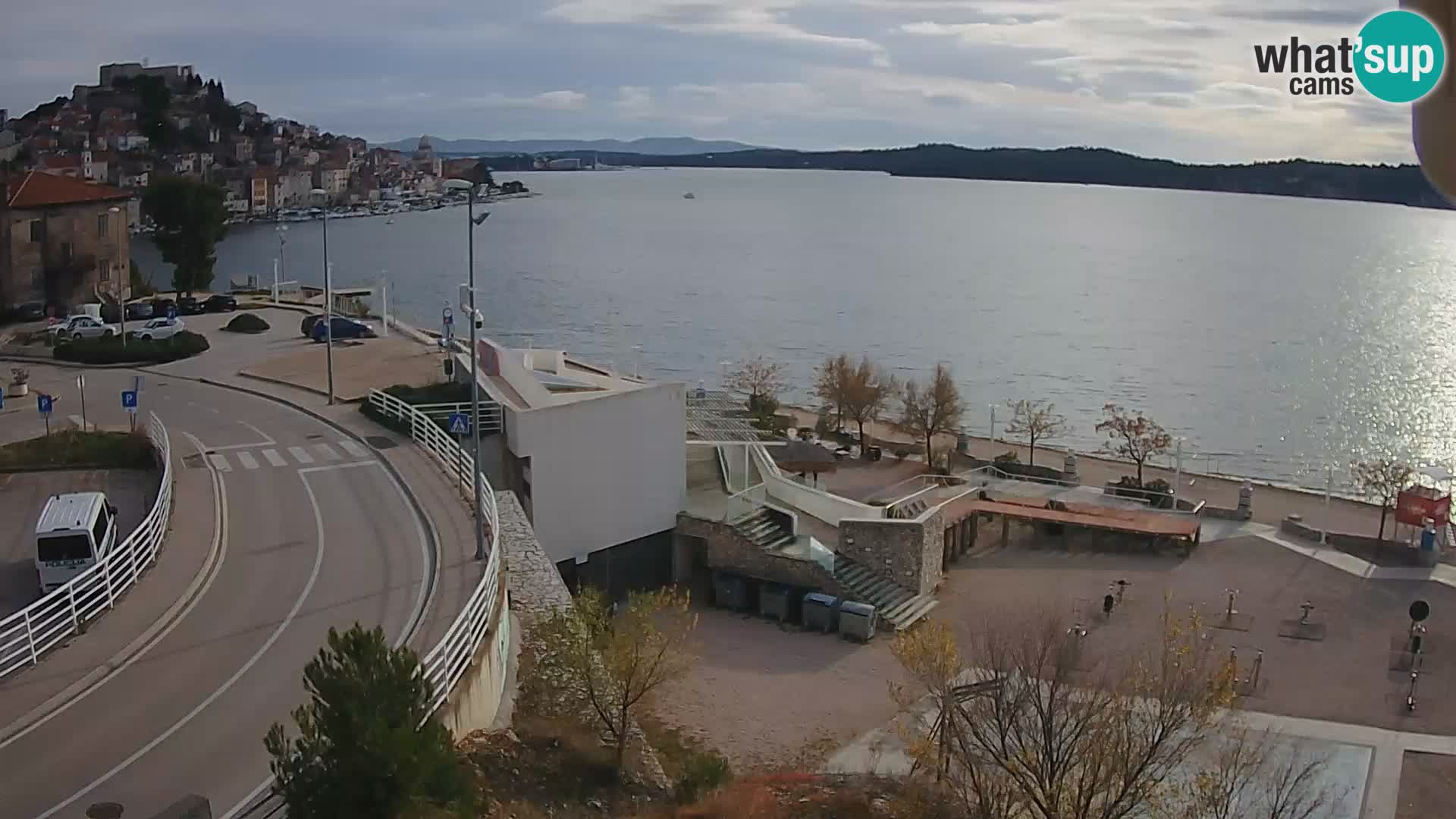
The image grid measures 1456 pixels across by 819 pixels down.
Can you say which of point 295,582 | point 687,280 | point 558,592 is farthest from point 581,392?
point 687,280

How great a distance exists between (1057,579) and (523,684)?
1471 cm

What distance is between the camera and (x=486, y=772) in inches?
493

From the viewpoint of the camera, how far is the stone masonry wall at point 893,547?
82.0ft

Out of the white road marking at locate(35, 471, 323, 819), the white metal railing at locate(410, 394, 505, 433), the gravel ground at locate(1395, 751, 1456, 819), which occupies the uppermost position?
the white metal railing at locate(410, 394, 505, 433)

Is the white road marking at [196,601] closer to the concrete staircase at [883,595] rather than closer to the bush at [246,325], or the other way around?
the concrete staircase at [883,595]

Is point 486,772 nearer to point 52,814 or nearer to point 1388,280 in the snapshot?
point 52,814

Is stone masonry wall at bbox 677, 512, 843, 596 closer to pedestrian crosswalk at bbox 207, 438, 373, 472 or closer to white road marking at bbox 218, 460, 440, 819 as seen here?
→ white road marking at bbox 218, 460, 440, 819

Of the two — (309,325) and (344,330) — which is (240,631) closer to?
(344,330)

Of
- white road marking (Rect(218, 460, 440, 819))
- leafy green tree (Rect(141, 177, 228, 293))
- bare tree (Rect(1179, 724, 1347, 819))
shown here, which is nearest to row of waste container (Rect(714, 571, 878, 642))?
white road marking (Rect(218, 460, 440, 819))

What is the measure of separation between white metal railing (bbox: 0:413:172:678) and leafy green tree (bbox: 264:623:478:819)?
18.1 feet

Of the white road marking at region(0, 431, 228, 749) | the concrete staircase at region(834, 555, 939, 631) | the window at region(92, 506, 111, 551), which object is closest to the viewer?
the white road marking at region(0, 431, 228, 749)

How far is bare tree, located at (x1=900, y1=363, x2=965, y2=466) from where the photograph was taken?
137 ft

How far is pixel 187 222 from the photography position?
2141 inches

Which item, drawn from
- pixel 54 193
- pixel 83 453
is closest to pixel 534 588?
pixel 83 453
